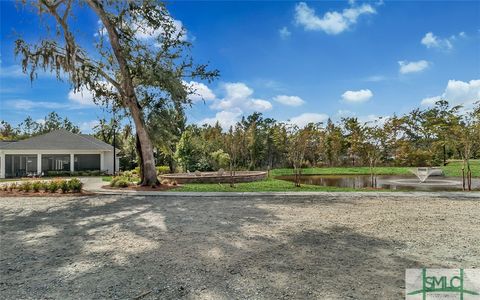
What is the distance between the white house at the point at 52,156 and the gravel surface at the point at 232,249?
2225 centimetres

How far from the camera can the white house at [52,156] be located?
29.8 metres

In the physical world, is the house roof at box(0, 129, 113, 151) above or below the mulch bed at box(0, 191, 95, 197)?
above

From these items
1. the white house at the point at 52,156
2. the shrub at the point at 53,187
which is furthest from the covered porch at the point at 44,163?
the shrub at the point at 53,187

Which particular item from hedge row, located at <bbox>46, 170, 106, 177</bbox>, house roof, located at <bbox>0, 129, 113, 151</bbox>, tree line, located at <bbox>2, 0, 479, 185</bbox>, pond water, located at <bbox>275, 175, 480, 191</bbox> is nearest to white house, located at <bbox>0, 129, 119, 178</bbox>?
house roof, located at <bbox>0, 129, 113, 151</bbox>

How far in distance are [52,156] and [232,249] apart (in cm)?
3116

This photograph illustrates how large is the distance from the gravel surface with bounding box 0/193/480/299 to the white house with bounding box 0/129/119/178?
876 inches

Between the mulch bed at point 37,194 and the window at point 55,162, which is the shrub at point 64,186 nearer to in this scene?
the mulch bed at point 37,194

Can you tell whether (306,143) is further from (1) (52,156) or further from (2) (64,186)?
(1) (52,156)

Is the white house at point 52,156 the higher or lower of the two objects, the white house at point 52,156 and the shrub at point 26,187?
the higher

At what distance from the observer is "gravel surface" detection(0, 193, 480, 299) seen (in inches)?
156

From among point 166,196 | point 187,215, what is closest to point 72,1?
point 166,196

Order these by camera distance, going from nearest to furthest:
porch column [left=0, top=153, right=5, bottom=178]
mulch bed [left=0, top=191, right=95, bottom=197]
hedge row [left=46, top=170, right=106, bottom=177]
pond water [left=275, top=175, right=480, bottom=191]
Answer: mulch bed [left=0, top=191, right=95, bottom=197], pond water [left=275, top=175, right=480, bottom=191], hedge row [left=46, top=170, right=106, bottom=177], porch column [left=0, top=153, right=5, bottom=178]

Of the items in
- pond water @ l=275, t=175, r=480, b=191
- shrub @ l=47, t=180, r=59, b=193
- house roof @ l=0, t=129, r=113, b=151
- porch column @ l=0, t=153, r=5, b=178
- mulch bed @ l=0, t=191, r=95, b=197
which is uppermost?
house roof @ l=0, t=129, r=113, b=151

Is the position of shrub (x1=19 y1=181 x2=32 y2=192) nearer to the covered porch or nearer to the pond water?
the pond water
